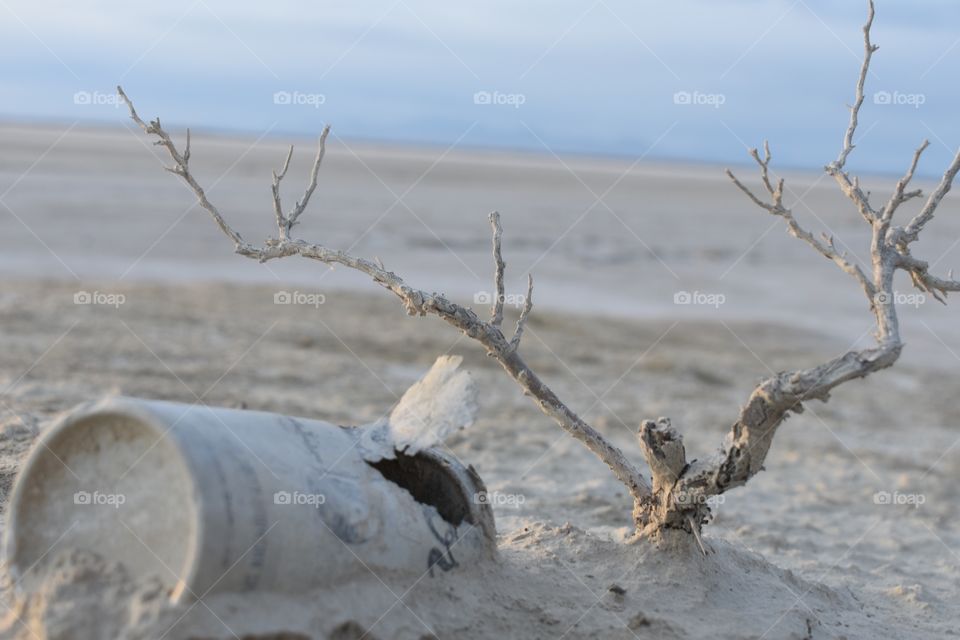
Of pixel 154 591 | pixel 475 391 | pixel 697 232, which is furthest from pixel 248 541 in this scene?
pixel 697 232

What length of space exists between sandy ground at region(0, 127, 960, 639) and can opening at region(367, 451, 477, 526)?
0.22m

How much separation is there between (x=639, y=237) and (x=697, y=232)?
2.56 metres

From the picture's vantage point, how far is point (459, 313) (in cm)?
390

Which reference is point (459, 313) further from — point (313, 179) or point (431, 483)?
point (313, 179)

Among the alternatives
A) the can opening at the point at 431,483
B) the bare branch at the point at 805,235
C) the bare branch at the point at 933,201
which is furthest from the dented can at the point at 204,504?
the bare branch at the point at 933,201

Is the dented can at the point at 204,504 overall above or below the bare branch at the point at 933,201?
below

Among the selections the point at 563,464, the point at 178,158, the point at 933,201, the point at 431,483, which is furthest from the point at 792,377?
the point at 563,464

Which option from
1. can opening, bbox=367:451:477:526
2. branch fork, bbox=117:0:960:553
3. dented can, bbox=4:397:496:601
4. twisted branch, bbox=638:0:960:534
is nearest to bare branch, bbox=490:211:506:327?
branch fork, bbox=117:0:960:553

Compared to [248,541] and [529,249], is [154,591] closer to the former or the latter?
[248,541]

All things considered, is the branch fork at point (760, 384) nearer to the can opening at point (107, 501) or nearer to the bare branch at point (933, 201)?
the bare branch at point (933, 201)

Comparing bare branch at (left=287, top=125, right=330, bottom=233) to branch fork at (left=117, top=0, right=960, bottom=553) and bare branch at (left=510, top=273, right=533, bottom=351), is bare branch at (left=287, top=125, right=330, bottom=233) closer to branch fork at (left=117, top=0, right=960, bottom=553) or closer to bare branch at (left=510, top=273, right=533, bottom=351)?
branch fork at (left=117, top=0, right=960, bottom=553)

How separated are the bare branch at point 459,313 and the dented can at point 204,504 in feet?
2.42

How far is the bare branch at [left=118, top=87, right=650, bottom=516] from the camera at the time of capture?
12.8 ft

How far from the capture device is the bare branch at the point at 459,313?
390 centimetres
